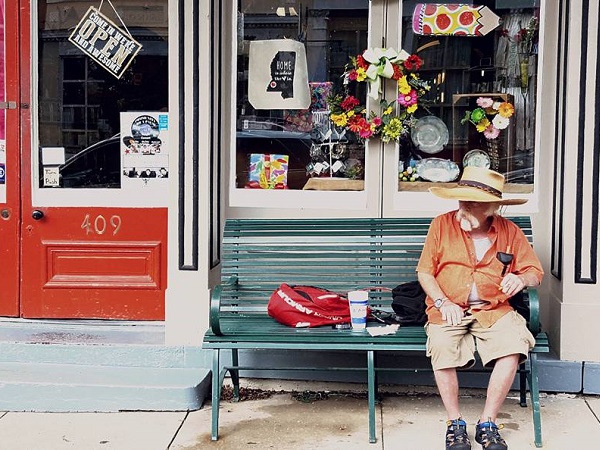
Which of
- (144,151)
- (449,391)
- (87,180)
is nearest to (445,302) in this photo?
(449,391)

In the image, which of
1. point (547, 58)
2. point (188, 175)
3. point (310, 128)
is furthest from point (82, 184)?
point (547, 58)

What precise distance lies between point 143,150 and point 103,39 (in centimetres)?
78

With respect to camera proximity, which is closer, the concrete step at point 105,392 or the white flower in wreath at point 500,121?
the concrete step at point 105,392

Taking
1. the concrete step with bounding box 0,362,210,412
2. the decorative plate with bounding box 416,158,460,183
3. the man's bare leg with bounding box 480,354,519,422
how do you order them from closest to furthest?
the man's bare leg with bounding box 480,354,519,422
the concrete step with bounding box 0,362,210,412
the decorative plate with bounding box 416,158,460,183

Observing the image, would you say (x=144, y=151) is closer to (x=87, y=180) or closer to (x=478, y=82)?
(x=87, y=180)

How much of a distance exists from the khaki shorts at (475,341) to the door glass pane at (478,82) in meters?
1.45

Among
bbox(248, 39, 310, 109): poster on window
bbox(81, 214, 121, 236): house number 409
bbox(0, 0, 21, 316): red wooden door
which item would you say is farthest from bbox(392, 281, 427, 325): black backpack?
bbox(0, 0, 21, 316): red wooden door

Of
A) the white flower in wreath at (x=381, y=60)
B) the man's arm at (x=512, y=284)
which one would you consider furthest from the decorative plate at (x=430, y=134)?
the man's arm at (x=512, y=284)

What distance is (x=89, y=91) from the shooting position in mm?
6031

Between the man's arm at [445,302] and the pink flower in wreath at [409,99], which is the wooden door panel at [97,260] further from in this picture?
the man's arm at [445,302]

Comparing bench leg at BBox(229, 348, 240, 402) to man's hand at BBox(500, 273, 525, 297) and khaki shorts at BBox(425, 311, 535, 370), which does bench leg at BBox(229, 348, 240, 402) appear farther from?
man's hand at BBox(500, 273, 525, 297)

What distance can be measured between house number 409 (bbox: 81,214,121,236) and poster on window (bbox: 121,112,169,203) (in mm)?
221

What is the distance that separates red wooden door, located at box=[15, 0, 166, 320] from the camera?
19.6 feet

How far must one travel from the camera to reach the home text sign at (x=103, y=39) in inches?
236
